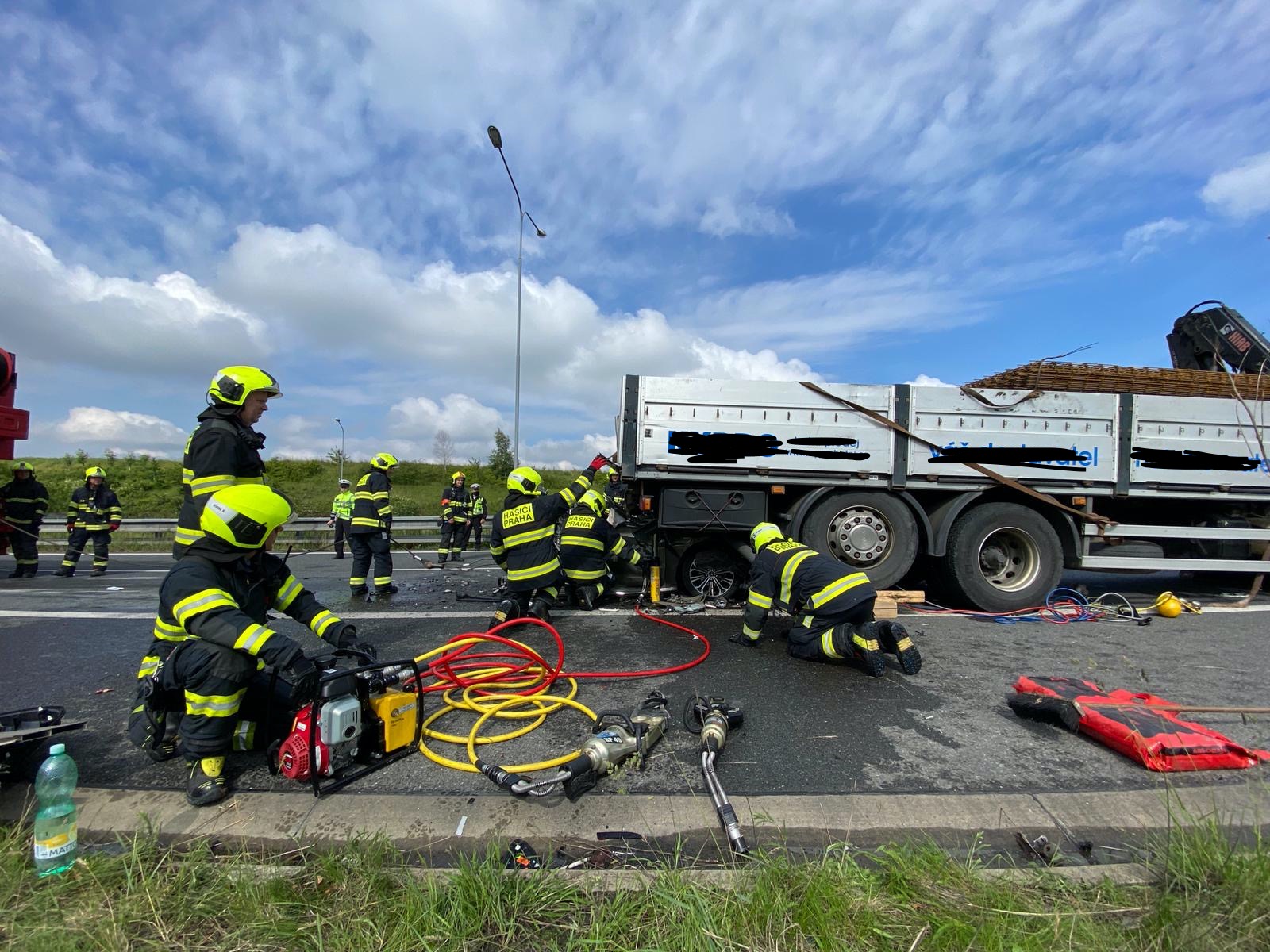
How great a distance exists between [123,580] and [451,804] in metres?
8.57

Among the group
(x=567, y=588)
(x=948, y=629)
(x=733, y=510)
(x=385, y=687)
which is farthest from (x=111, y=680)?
(x=948, y=629)

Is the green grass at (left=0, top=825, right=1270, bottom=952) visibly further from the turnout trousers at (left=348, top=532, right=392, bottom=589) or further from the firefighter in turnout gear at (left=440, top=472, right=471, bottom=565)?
the firefighter in turnout gear at (left=440, top=472, right=471, bottom=565)

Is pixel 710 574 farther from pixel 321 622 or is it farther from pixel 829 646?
pixel 321 622

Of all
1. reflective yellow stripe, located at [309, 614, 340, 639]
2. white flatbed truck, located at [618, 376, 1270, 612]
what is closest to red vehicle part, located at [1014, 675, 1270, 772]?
white flatbed truck, located at [618, 376, 1270, 612]

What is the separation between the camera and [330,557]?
37.8 feet

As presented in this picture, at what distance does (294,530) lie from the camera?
13.7 metres

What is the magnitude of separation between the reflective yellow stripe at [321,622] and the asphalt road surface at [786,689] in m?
0.64

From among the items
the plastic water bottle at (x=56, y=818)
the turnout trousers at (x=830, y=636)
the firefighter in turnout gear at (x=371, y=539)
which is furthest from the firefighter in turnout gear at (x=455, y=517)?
the plastic water bottle at (x=56, y=818)

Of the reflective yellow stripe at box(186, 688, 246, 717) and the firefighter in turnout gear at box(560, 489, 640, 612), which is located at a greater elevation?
the firefighter in turnout gear at box(560, 489, 640, 612)

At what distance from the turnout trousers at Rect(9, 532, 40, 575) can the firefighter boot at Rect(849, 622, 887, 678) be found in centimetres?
1050

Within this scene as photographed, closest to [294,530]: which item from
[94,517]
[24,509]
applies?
[94,517]

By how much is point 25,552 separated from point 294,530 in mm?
5506

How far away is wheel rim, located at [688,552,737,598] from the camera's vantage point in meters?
5.91

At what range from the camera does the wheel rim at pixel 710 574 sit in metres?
5.91
